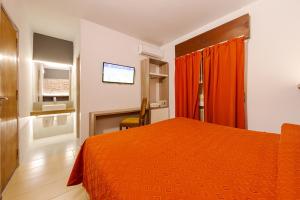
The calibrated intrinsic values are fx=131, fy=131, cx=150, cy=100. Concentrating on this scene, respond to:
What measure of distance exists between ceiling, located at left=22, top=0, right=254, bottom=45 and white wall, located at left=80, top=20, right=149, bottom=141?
0.21 meters

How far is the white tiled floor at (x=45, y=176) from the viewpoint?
139cm

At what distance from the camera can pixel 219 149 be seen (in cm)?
100

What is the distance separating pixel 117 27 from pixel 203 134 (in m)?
2.71

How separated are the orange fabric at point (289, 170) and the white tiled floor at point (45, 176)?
5.25 ft

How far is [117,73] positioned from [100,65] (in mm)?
394

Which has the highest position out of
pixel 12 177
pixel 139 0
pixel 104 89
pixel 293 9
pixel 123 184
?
pixel 139 0

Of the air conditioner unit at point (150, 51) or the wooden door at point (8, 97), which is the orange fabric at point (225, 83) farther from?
the wooden door at point (8, 97)

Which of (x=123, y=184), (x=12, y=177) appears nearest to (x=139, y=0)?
(x=123, y=184)

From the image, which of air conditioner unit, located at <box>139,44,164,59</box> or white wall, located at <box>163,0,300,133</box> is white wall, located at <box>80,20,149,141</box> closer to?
air conditioner unit, located at <box>139,44,164,59</box>

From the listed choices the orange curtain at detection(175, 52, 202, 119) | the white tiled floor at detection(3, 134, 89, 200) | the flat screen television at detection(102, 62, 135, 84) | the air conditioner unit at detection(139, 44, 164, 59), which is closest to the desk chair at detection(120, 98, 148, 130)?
the flat screen television at detection(102, 62, 135, 84)

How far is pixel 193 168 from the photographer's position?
736 millimetres

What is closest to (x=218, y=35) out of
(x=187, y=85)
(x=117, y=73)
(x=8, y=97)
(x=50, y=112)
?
(x=187, y=85)

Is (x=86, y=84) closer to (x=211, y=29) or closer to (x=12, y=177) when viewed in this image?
(x=12, y=177)

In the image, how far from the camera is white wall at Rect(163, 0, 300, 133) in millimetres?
1716
